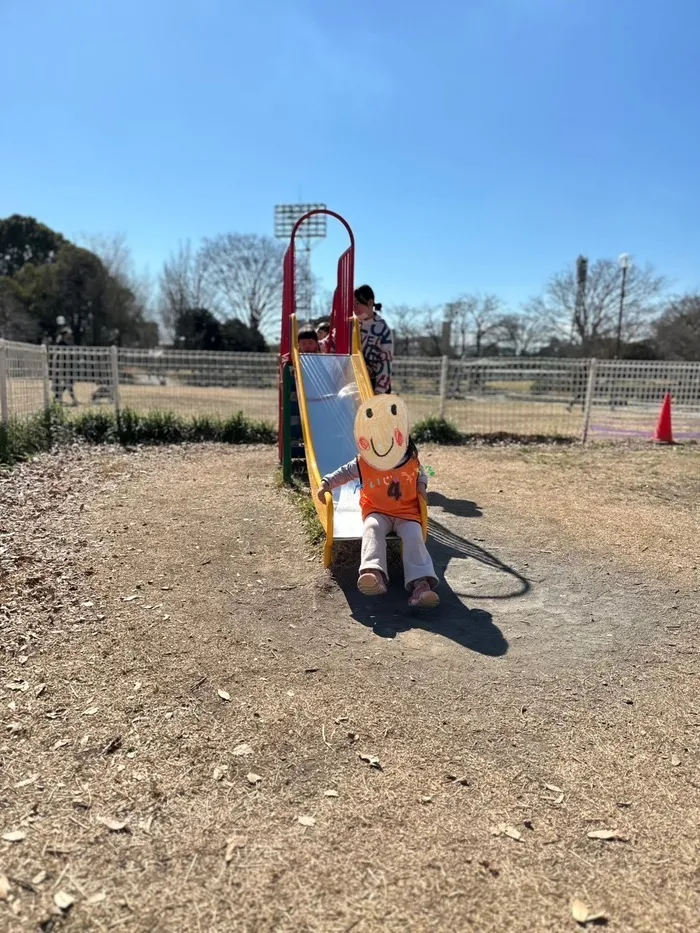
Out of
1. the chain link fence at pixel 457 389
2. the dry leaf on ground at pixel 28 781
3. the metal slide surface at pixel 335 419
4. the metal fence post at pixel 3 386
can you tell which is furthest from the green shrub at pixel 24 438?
the dry leaf on ground at pixel 28 781

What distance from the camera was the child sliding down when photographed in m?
3.82

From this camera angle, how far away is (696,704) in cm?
289

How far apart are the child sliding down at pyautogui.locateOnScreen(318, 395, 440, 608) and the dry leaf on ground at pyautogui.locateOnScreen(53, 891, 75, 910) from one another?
218 cm

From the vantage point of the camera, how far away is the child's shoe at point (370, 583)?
3.73 meters

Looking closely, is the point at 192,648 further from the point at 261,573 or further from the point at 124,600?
the point at 261,573

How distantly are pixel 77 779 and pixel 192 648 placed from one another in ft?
3.31

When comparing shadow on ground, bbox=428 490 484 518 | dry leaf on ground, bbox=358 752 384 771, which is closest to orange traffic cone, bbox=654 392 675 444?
shadow on ground, bbox=428 490 484 518

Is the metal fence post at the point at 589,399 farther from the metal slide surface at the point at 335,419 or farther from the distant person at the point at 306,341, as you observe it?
the metal slide surface at the point at 335,419

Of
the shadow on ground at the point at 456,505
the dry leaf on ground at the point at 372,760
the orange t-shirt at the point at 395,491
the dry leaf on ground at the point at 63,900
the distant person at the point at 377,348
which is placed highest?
the distant person at the point at 377,348

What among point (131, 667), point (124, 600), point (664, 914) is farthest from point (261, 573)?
point (664, 914)

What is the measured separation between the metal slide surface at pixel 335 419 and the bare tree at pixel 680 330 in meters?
32.6

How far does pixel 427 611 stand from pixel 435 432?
743 cm

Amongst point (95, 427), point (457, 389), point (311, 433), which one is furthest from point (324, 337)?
point (457, 389)

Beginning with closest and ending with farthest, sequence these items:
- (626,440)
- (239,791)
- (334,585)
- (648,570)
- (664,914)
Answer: (664,914) < (239,791) < (334,585) < (648,570) < (626,440)
